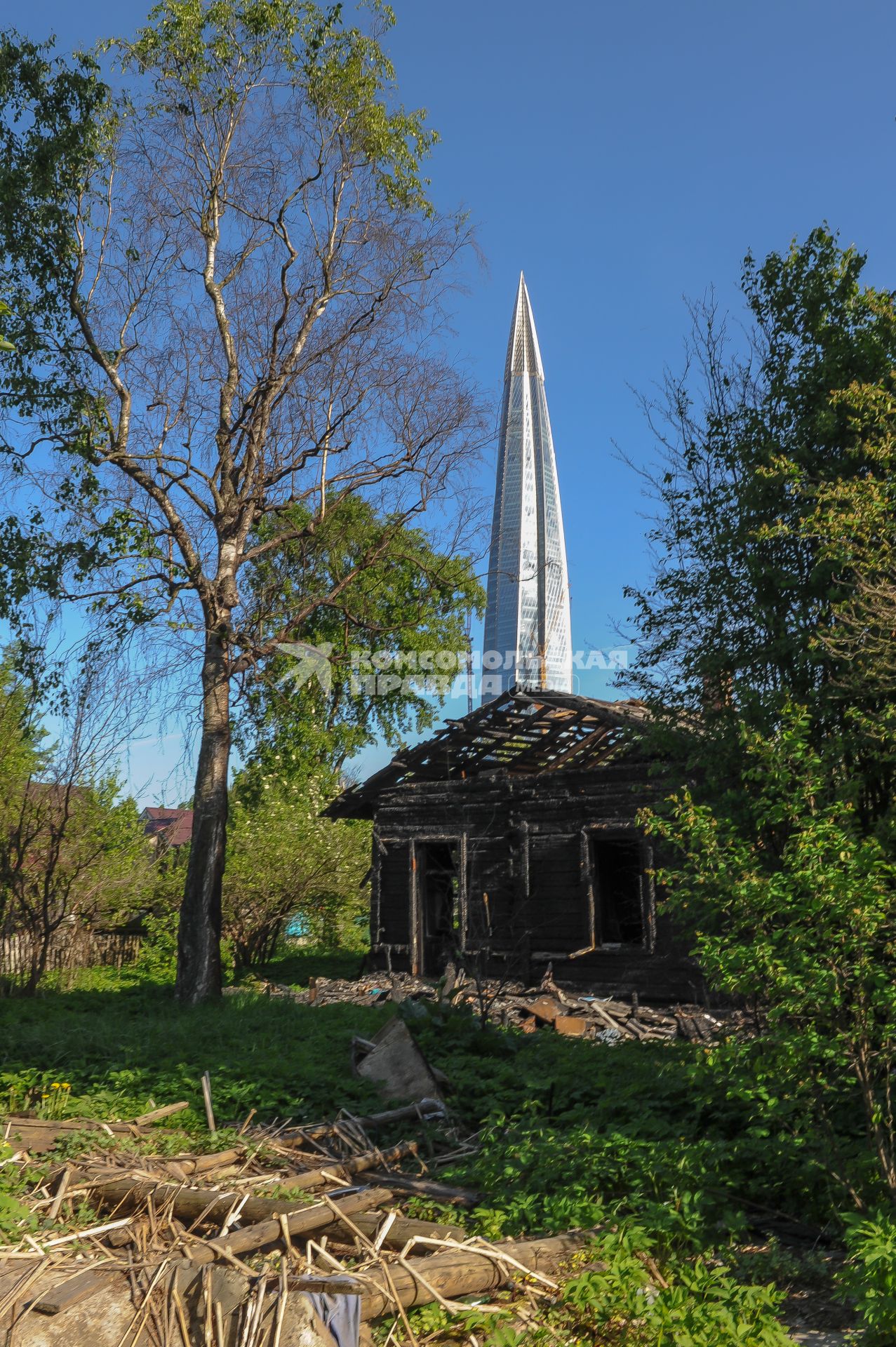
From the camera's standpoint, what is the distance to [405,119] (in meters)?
17.4

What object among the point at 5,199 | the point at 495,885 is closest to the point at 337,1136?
the point at 495,885

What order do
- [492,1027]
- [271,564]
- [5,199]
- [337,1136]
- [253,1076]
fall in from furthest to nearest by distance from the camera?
1. [271,564]
2. [5,199]
3. [492,1027]
4. [253,1076]
5. [337,1136]

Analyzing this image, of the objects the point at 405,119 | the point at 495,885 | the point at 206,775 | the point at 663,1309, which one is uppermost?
the point at 405,119

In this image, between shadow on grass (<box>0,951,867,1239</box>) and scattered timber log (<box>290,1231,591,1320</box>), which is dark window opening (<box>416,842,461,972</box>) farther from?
scattered timber log (<box>290,1231,591,1320</box>)

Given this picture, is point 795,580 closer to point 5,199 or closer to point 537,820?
point 537,820

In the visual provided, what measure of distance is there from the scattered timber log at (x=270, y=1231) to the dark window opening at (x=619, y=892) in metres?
11.5

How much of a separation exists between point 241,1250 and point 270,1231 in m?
0.17

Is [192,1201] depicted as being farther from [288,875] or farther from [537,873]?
[288,875]

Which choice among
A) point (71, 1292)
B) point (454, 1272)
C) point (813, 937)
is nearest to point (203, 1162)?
point (71, 1292)

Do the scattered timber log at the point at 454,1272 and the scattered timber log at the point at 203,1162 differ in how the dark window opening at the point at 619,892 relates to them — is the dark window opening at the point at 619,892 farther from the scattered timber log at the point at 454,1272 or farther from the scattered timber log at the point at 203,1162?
the scattered timber log at the point at 454,1272

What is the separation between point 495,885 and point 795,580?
11.1 meters

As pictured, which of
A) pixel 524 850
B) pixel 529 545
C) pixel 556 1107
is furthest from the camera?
pixel 529 545

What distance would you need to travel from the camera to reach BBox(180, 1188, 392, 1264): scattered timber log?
520 cm

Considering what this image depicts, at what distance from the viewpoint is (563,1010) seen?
14.2 m
